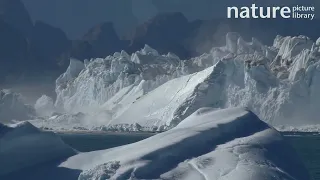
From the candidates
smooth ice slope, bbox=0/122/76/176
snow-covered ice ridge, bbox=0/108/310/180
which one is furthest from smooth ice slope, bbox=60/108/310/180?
smooth ice slope, bbox=0/122/76/176

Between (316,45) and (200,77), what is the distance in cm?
3500

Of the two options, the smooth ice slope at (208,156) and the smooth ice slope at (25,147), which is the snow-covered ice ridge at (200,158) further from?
the smooth ice slope at (25,147)

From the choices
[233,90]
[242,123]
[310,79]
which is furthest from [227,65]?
[242,123]

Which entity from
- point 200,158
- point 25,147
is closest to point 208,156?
point 200,158

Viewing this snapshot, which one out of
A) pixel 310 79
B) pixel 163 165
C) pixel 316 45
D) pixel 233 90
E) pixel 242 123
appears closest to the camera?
pixel 163 165

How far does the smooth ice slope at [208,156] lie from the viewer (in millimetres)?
24031

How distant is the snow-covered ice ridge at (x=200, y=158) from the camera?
24.0 meters

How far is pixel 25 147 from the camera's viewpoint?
26.5m

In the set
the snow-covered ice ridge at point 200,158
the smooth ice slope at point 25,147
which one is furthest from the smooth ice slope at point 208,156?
the smooth ice slope at point 25,147

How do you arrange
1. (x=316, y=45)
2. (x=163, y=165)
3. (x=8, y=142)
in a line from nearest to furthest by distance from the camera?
(x=163, y=165) < (x=8, y=142) < (x=316, y=45)

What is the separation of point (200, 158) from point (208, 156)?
440 mm

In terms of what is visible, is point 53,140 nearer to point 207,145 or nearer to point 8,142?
point 8,142

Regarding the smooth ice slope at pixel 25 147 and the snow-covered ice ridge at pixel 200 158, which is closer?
the snow-covered ice ridge at pixel 200 158

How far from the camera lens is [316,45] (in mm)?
171750
